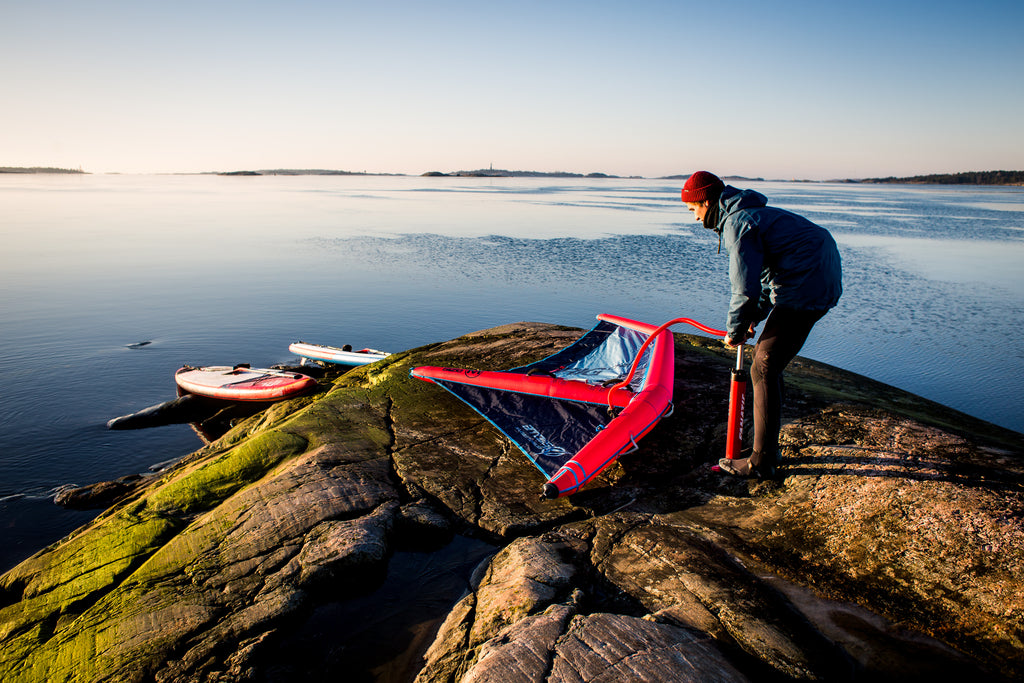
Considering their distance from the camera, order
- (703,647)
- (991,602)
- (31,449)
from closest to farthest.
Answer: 1. (703,647)
2. (991,602)
3. (31,449)

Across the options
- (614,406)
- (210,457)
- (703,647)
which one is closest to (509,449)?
(614,406)

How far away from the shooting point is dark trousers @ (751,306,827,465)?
4406 millimetres

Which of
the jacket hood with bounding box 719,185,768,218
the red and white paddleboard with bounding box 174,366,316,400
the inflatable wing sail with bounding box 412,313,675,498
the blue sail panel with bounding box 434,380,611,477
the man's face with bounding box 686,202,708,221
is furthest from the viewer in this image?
the red and white paddleboard with bounding box 174,366,316,400

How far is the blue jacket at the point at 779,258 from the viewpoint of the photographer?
4234 millimetres

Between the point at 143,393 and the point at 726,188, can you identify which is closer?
the point at 726,188

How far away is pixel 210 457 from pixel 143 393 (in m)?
6.93

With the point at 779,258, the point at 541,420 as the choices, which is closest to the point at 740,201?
the point at 779,258

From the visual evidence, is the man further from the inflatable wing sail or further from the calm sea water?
the calm sea water

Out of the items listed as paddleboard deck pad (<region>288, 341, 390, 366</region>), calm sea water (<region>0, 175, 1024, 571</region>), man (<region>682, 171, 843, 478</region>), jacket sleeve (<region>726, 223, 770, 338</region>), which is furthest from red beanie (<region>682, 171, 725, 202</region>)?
paddleboard deck pad (<region>288, 341, 390, 366</region>)

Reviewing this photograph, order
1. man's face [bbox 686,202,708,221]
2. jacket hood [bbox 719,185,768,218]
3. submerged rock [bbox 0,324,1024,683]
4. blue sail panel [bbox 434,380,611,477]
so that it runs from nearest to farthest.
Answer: submerged rock [bbox 0,324,1024,683], jacket hood [bbox 719,185,768,218], man's face [bbox 686,202,708,221], blue sail panel [bbox 434,380,611,477]

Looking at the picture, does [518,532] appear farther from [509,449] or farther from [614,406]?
[614,406]

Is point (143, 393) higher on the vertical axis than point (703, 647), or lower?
lower

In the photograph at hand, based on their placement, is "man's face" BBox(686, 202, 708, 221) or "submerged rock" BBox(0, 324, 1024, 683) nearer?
"submerged rock" BBox(0, 324, 1024, 683)

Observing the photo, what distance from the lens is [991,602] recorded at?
10.6 feet
